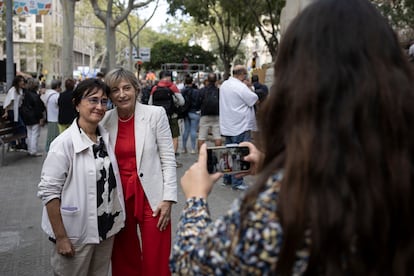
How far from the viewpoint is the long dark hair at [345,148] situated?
122 centimetres

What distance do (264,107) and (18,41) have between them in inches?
3508

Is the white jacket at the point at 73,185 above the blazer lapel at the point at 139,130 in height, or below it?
below

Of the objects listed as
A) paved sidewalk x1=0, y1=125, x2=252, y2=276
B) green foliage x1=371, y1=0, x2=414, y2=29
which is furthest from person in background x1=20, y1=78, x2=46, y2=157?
green foliage x1=371, y1=0, x2=414, y2=29

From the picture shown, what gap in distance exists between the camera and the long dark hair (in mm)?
1223

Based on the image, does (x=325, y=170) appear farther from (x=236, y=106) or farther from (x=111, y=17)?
(x=111, y=17)

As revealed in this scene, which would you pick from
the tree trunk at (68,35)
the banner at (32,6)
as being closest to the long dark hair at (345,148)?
the banner at (32,6)

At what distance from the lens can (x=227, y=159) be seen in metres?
1.85

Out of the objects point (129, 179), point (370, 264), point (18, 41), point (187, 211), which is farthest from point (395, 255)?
point (18, 41)

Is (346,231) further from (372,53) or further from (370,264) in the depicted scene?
(372,53)

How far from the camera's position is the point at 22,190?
849cm

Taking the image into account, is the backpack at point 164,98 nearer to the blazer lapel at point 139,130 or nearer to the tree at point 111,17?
the blazer lapel at point 139,130

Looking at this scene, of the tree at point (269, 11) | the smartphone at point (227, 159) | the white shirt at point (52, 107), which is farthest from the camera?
the tree at point (269, 11)

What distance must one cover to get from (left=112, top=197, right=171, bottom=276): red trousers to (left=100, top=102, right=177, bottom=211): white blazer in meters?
0.12

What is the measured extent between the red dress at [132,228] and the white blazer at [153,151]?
0.04 meters
